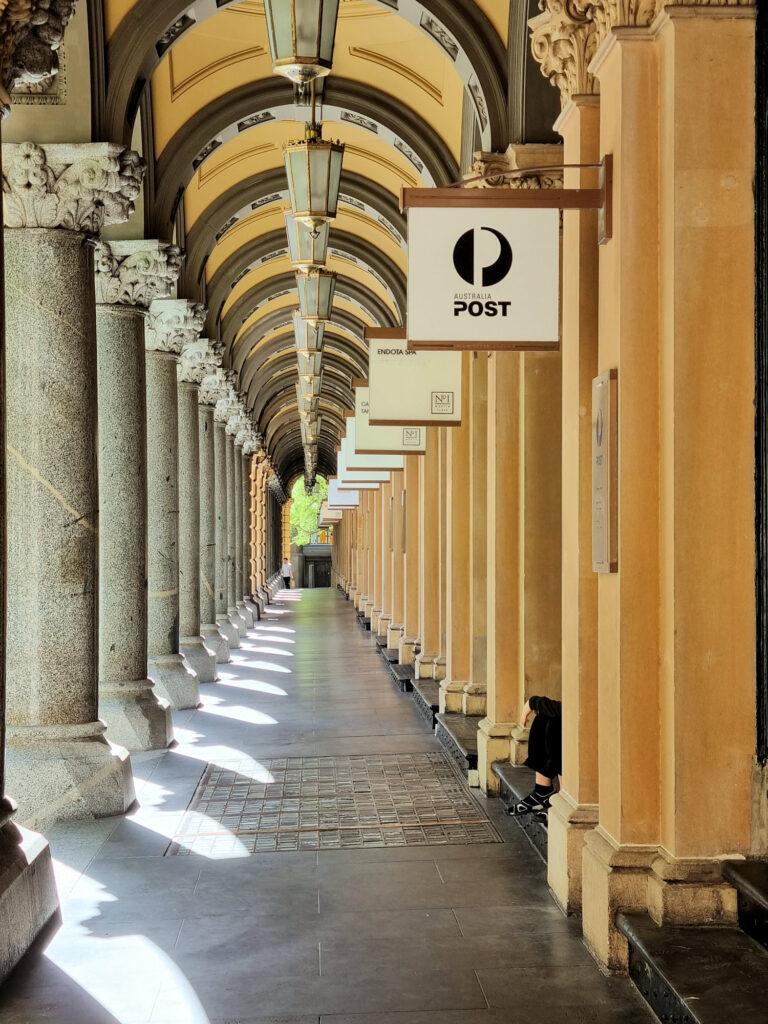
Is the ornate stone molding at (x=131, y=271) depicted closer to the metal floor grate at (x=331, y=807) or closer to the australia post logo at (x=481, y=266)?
the metal floor grate at (x=331, y=807)

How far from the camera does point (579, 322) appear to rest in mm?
6000

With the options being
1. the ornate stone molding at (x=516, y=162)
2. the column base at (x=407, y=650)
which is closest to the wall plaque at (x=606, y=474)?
the ornate stone molding at (x=516, y=162)

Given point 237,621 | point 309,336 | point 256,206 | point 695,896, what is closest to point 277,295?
point 309,336

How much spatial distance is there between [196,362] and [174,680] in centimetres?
Result: 532

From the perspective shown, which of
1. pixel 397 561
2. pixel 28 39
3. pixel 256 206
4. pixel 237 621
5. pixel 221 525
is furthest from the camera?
pixel 237 621

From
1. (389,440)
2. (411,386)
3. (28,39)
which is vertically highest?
(28,39)

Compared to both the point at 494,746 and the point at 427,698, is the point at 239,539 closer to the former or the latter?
the point at 427,698

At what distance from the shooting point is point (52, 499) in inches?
329

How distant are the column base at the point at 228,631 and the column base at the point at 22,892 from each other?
50.1ft

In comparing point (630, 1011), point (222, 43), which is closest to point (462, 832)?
point (630, 1011)

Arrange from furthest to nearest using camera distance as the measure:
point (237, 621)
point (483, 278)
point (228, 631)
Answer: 1. point (237, 621)
2. point (228, 631)
3. point (483, 278)

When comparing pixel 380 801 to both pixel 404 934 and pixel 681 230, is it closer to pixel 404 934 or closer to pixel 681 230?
pixel 404 934

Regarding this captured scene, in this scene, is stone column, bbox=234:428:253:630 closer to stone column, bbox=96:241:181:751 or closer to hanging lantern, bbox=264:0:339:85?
stone column, bbox=96:241:181:751

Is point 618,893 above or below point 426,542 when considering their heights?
below
